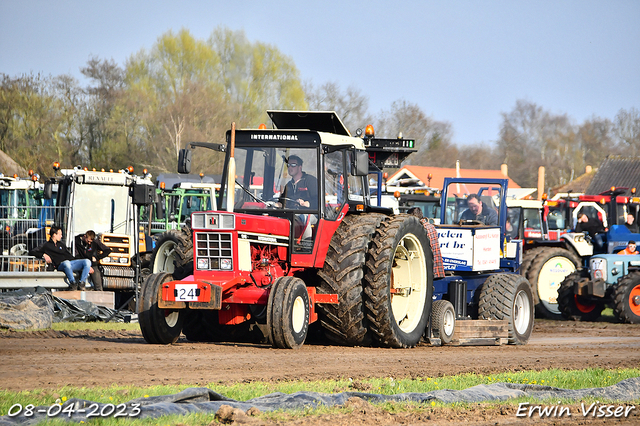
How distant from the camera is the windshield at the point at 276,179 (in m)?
9.15

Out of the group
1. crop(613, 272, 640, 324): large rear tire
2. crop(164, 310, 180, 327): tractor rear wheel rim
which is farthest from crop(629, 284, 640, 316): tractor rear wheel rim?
crop(164, 310, 180, 327): tractor rear wheel rim

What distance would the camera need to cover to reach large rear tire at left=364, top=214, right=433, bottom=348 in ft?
30.0

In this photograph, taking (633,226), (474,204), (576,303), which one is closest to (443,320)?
(474,204)

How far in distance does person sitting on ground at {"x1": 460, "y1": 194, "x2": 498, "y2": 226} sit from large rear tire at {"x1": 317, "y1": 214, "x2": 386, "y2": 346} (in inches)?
162

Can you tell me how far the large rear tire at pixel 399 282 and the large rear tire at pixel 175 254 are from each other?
220 centimetres

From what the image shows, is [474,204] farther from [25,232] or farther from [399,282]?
[25,232]

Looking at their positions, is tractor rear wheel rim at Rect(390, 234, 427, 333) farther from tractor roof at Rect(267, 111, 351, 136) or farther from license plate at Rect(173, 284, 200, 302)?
license plate at Rect(173, 284, 200, 302)

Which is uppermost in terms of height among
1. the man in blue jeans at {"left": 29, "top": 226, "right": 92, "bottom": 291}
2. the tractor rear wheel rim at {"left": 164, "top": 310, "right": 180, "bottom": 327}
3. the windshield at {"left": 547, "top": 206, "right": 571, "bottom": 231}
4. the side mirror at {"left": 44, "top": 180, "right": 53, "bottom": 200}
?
the side mirror at {"left": 44, "top": 180, "right": 53, "bottom": 200}

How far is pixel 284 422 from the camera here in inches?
191

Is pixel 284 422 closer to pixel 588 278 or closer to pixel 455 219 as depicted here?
pixel 455 219

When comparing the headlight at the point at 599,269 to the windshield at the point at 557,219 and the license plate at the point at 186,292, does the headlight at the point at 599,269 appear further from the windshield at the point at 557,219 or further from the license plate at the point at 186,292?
the license plate at the point at 186,292

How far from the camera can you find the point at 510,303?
1141 cm

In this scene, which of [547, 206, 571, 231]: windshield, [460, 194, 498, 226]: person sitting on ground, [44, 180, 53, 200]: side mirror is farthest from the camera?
[547, 206, 571, 231]: windshield

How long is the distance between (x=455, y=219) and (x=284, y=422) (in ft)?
28.9
